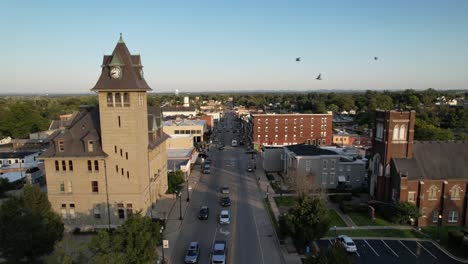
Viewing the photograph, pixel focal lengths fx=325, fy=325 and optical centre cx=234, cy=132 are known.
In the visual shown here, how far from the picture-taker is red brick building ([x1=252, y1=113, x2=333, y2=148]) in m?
86.4

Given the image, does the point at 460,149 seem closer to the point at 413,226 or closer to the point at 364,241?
the point at 413,226

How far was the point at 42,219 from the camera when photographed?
92.9 ft

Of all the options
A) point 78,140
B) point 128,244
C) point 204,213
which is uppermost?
point 78,140

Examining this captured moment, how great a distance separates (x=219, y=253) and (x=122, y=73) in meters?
21.4

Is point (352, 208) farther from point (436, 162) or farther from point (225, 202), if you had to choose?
point (225, 202)

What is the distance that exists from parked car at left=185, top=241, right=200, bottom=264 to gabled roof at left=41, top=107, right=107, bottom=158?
561 inches

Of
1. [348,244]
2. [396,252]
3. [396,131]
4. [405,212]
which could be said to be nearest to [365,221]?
[405,212]

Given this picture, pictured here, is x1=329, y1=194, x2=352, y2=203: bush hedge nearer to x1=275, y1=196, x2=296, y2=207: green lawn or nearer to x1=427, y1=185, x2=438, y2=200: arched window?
x1=275, y1=196, x2=296, y2=207: green lawn

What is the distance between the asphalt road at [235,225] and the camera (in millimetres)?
31312

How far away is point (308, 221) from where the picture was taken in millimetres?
29484

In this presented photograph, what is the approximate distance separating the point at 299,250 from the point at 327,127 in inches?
2352

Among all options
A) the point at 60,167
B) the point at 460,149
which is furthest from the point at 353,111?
the point at 60,167

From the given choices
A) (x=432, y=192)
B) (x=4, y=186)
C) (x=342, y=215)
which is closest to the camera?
(x=432, y=192)

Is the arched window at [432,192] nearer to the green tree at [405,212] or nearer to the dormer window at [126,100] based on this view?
the green tree at [405,212]
